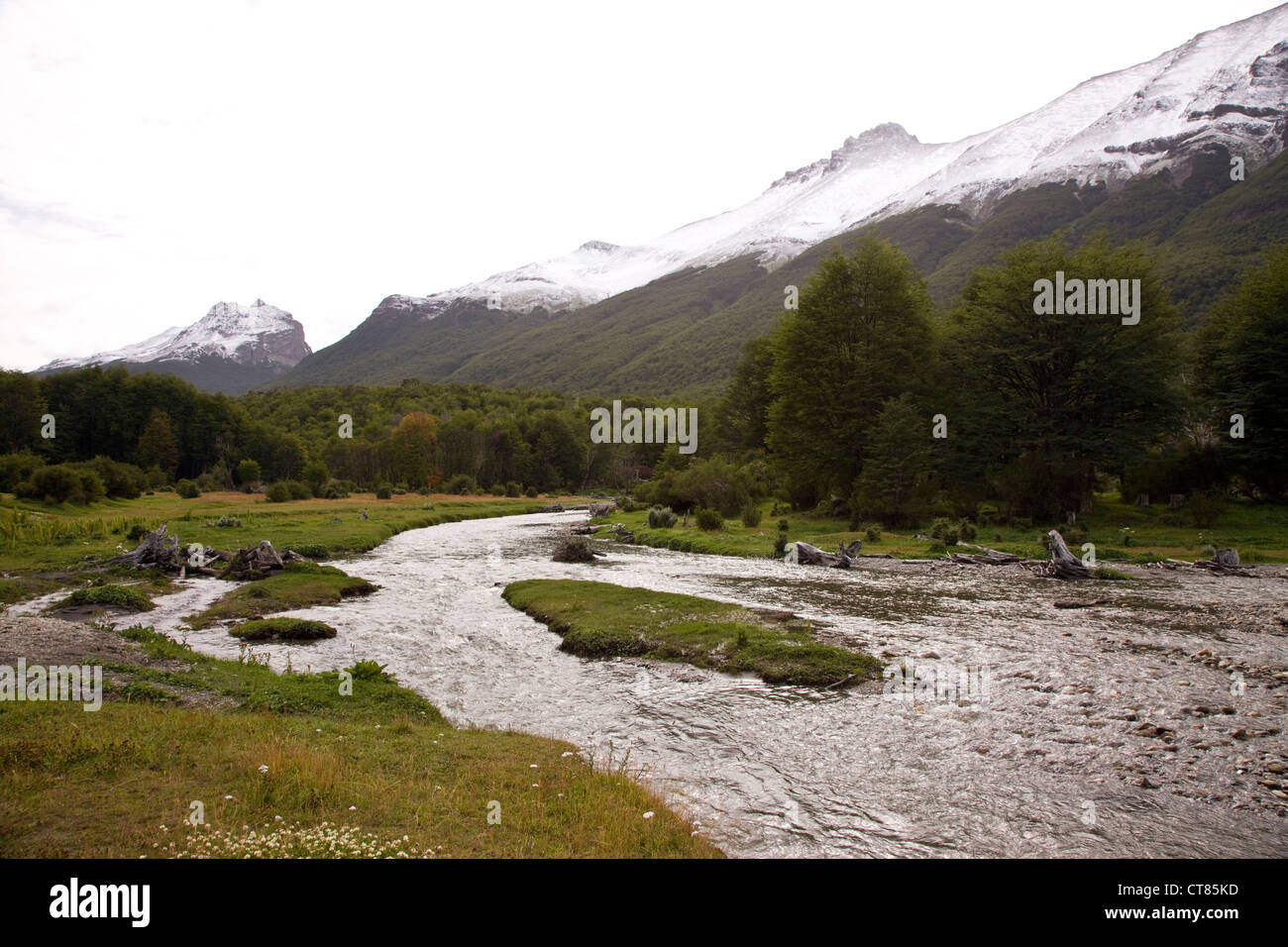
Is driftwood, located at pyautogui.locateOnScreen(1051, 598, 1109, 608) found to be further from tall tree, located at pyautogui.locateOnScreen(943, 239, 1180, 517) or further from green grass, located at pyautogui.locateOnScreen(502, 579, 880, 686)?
tall tree, located at pyautogui.locateOnScreen(943, 239, 1180, 517)

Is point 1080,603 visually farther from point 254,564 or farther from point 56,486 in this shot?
point 56,486

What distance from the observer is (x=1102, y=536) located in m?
36.8

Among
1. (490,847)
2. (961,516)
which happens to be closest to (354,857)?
(490,847)

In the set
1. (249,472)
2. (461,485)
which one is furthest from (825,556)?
(249,472)

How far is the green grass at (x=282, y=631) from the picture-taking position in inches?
826

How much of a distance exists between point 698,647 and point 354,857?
41.3ft

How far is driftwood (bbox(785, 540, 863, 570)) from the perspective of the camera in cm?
3445

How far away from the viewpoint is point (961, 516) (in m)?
45.5

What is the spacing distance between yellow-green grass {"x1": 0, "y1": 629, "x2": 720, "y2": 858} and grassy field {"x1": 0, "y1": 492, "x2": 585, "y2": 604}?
19898 mm

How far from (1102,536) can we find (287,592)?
41256mm

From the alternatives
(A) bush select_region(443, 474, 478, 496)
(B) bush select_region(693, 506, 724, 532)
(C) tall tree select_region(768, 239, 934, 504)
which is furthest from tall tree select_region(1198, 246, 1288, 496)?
(A) bush select_region(443, 474, 478, 496)

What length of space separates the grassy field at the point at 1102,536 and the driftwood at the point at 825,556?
108 inches
